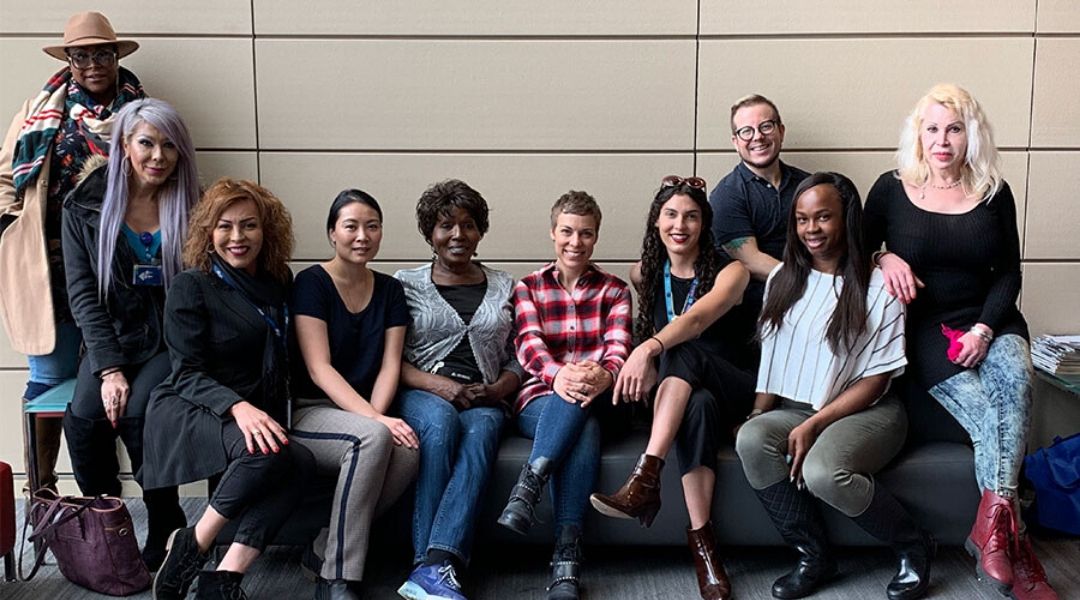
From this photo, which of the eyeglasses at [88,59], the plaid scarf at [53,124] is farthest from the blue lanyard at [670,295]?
the eyeglasses at [88,59]

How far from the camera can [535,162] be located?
13.3ft

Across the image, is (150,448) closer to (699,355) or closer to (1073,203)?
(699,355)

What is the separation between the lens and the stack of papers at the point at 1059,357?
12.5ft

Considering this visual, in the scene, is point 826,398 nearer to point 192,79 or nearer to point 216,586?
point 216,586

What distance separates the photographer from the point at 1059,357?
12.6ft

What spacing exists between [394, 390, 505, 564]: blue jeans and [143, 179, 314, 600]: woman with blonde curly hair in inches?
14.8

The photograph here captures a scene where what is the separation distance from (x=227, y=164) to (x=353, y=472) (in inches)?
66.0

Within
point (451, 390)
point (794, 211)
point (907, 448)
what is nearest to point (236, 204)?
point (451, 390)

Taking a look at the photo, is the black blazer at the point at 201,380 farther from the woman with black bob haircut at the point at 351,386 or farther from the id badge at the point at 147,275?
the id badge at the point at 147,275

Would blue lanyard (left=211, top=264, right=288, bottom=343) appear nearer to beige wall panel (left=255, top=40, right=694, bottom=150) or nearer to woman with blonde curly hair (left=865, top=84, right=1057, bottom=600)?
beige wall panel (left=255, top=40, right=694, bottom=150)

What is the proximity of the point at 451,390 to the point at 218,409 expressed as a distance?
77 centimetres

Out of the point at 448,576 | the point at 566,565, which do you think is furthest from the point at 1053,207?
the point at 448,576

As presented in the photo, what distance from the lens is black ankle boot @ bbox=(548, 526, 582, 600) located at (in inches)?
120

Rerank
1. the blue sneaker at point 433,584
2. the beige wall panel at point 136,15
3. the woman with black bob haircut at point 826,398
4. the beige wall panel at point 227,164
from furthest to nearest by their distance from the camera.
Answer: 1. the beige wall panel at point 227,164
2. the beige wall panel at point 136,15
3. the woman with black bob haircut at point 826,398
4. the blue sneaker at point 433,584
